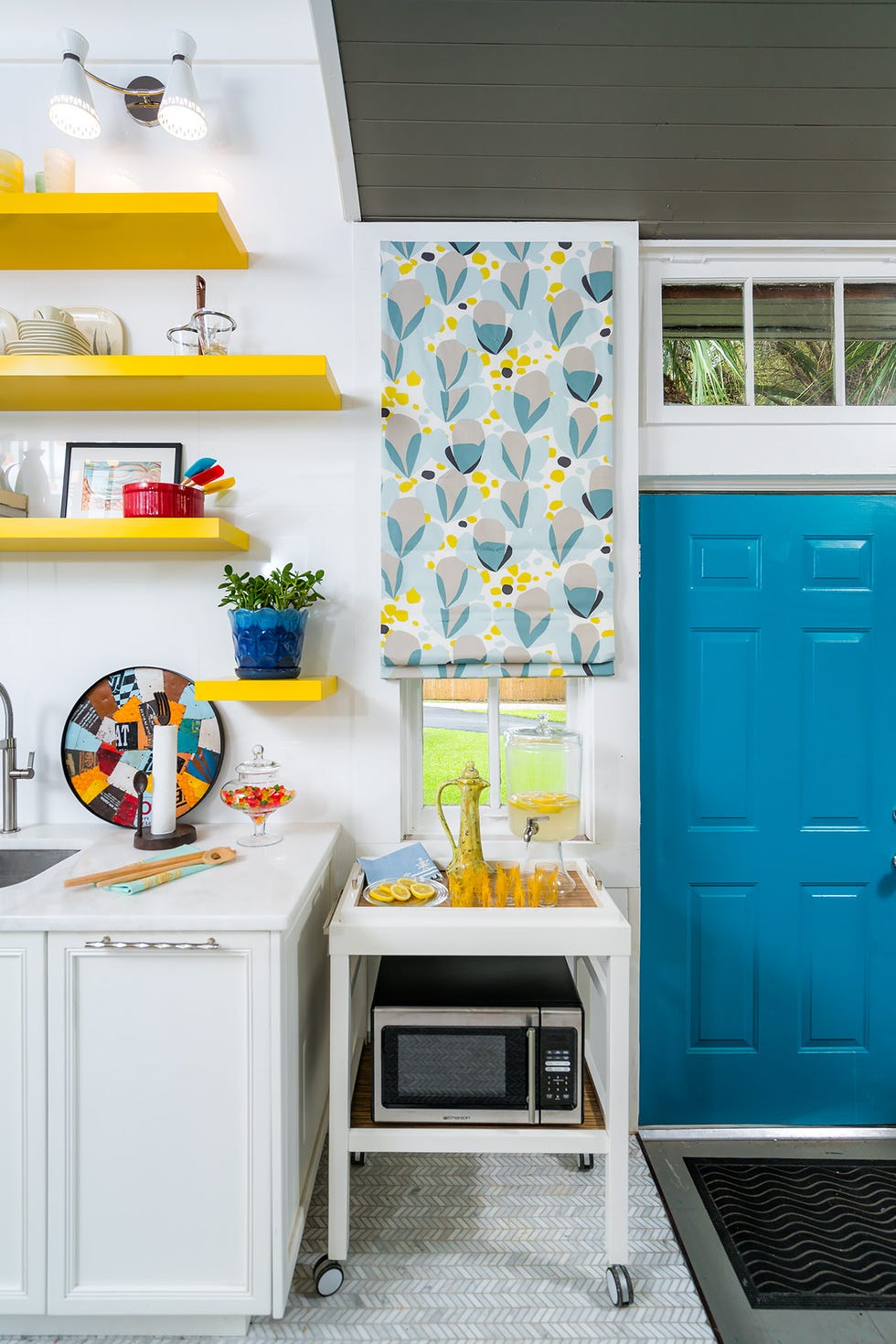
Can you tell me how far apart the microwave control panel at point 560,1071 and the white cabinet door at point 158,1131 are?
58 cm

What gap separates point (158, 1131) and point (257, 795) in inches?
27.7

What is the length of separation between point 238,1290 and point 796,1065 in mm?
1610

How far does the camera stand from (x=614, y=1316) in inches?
61.3

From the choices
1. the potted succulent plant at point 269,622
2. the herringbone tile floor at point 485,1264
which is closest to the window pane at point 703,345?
the potted succulent plant at point 269,622

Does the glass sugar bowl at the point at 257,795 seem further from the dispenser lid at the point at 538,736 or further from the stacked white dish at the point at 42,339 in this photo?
the stacked white dish at the point at 42,339

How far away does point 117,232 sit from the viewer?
1929 millimetres

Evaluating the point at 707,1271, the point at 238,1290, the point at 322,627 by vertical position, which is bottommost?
the point at 707,1271

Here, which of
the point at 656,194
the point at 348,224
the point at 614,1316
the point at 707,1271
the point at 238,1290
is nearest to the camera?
the point at 238,1290

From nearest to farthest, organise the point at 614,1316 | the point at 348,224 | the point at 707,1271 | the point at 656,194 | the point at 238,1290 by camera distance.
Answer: the point at 238,1290, the point at 614,1316, the point at 707,1271, the point at 656,194, the point at 348,224

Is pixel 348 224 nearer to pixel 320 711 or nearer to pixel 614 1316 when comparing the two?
pixel 320 711

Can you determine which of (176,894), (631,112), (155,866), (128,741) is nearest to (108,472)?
(128,741)

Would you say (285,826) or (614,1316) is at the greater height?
(285,826)

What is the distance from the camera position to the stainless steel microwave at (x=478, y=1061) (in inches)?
64.6

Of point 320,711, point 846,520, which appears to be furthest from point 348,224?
point 846,520
